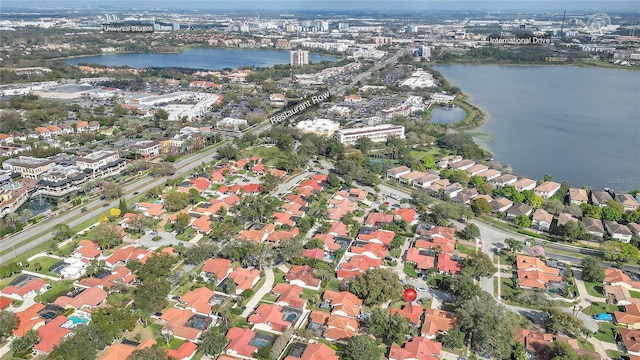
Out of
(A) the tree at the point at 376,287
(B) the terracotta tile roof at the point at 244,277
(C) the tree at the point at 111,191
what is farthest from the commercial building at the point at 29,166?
(A) the tree at the point at 376,287

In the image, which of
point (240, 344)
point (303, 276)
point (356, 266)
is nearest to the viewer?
point (240, 344)

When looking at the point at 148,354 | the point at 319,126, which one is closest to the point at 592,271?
the point at 148,354

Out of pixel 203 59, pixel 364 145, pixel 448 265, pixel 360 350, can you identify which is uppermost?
pixel 203 59

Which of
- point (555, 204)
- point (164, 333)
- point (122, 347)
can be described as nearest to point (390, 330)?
point (164, 333)

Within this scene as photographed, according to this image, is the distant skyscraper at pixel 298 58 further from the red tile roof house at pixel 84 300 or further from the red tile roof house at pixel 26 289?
the red tile roof house at pixel 84 300

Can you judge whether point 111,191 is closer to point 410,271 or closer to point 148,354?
point 148,354

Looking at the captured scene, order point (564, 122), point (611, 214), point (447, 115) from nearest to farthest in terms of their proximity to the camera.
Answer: point (611, 214) → point (564, 122) → point (447, 115)

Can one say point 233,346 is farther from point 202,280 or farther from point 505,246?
point 505,246

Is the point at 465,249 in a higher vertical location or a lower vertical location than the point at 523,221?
lower

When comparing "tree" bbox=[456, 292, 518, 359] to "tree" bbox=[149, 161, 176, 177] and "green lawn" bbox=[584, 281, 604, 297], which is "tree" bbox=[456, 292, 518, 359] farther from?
"tree" bbox=[149, 161, 176, 177]

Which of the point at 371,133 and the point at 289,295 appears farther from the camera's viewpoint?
the point at 371,133
